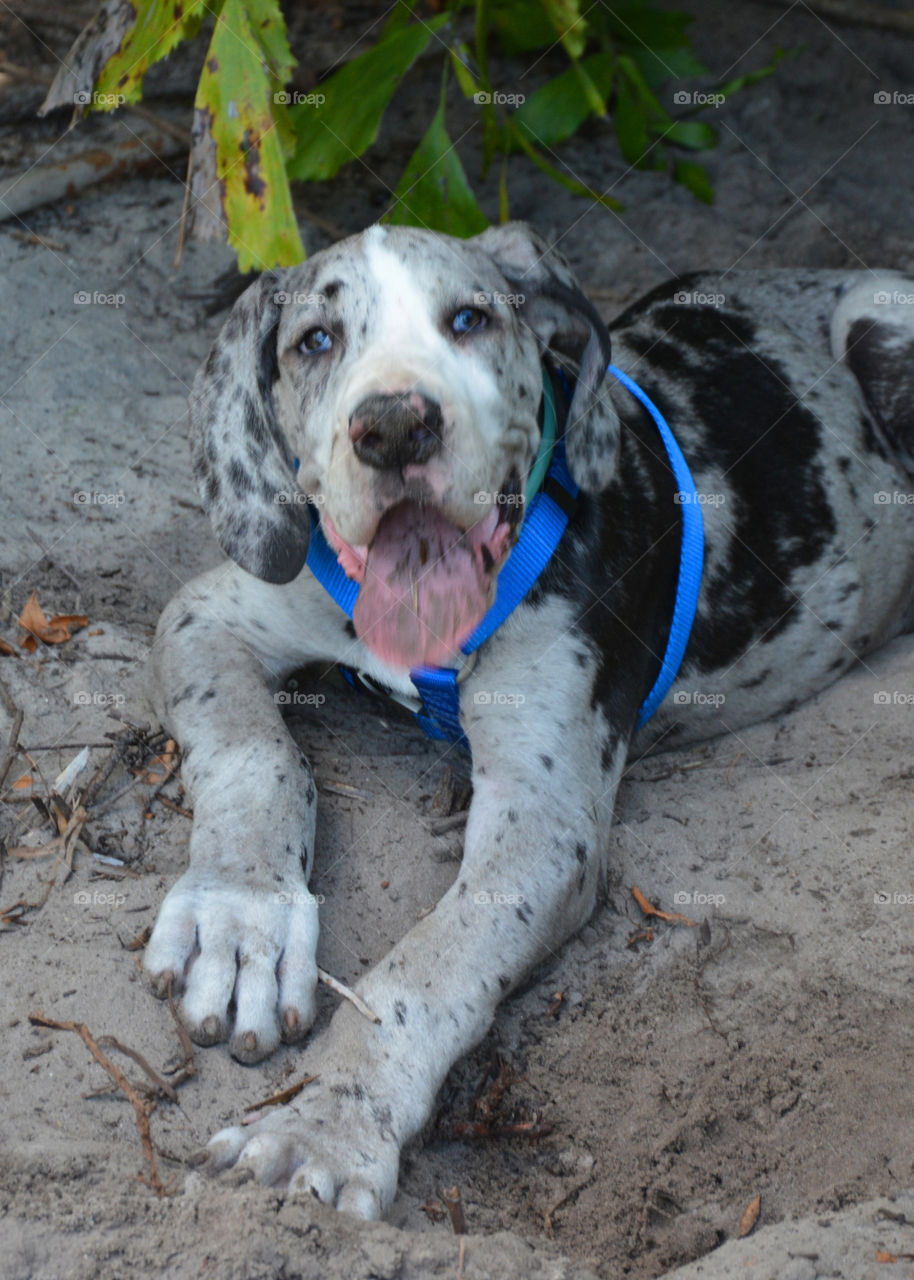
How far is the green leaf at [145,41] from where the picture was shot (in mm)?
4070

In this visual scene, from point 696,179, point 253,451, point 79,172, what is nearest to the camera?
point 253,451

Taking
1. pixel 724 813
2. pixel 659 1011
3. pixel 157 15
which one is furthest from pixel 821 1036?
pixel 157 15

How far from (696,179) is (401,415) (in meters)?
4.19

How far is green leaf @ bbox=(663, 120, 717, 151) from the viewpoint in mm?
6379

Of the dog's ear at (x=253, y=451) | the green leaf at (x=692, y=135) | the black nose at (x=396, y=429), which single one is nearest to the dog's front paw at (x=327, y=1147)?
the black nose at (x=396, y=429)

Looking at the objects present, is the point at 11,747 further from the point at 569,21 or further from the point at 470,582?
the point at 569,21

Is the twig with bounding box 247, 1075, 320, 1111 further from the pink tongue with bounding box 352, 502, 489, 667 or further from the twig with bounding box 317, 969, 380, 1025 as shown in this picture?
the pink tongue with bounding box 352, 502, 489, 667

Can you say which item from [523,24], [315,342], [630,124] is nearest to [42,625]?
[315,342]

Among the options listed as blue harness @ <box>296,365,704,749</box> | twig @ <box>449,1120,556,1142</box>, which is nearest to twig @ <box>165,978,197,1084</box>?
twig @ <box>449,1120,556,1142</box>

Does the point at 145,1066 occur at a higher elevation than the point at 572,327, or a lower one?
lower

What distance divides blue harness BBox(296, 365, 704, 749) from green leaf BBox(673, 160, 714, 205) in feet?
10.2

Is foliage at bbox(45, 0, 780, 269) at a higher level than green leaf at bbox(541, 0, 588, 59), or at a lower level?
lower

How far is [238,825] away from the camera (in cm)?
317

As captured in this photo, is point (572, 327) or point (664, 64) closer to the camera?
point (572, 327)
